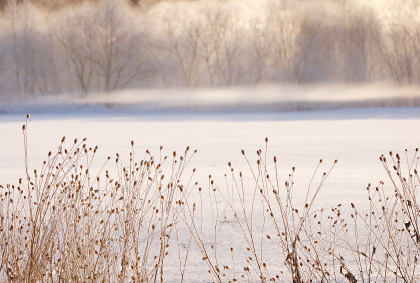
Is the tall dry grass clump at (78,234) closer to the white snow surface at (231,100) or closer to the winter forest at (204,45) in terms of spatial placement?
the white snow surface at (231,100)

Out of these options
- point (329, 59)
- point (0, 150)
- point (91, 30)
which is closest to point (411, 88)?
point (329, 59)

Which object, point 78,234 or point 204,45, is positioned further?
point 204,45

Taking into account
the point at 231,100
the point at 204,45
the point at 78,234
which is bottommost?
the point at 78,234

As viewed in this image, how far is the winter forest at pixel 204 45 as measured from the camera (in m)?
33.8

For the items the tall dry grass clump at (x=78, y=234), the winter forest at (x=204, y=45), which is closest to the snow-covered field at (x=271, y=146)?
the tall dry grass clump at (x=78, y=234)

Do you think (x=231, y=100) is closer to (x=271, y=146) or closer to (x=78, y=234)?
(x=271, y=146)

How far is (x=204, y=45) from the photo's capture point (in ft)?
118

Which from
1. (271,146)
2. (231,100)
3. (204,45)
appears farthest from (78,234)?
(204,45)

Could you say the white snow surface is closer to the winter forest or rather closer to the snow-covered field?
the winter forest

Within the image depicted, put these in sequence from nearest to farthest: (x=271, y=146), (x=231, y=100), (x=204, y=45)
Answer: (x=271, y=146), (x=231, y=100), (x=204, y=45)

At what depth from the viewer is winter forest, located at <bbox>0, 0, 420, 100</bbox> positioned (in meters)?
33.8

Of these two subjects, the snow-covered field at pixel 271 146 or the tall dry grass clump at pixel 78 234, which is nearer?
the tall dry grass clump at pixel 78 234

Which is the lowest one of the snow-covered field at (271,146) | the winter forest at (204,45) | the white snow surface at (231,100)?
the snow-covered field at (271,146)

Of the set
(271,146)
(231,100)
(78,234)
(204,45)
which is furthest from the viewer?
(204,45)
